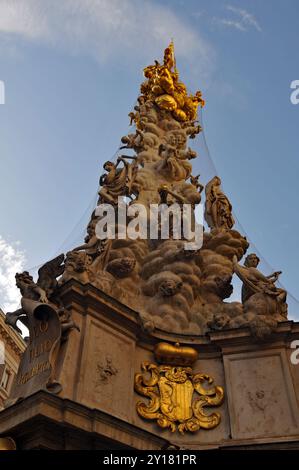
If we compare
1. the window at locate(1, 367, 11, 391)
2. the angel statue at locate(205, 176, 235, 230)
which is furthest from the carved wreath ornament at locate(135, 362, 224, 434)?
the window at locate(1, 367, 11, 391)

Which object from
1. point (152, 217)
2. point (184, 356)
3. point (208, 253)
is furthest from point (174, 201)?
point (184, 356)

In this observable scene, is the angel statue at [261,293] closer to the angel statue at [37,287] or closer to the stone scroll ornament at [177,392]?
the stone scroll ornament at [177,392]

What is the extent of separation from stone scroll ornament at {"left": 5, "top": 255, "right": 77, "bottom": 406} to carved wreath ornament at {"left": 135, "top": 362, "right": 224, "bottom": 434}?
1.45 metres

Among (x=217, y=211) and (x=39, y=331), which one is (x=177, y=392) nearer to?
(x=39, y=331)

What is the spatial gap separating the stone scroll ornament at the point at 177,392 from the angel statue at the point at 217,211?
3399 mm

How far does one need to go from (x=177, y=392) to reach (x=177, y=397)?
8cm

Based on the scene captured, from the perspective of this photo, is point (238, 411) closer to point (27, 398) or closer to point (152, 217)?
point (27, 398)

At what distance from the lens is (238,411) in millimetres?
6688

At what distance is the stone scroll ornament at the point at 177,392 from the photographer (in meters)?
6.68

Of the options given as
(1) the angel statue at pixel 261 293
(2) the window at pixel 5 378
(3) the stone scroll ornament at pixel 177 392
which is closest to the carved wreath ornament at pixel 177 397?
(3) the stone scroll ornament at pixel 177 392

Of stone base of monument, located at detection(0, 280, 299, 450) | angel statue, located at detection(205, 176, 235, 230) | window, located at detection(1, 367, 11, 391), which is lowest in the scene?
stone base of monument, located at detection(0, 280, 299, 450)

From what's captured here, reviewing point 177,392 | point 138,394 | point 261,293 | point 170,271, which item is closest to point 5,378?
point 170,271

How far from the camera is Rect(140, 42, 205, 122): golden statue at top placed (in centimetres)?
1443

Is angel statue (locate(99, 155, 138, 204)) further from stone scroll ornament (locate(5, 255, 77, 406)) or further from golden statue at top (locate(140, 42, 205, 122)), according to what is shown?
golden statue at top (locate(140, 42, 205, 122))
